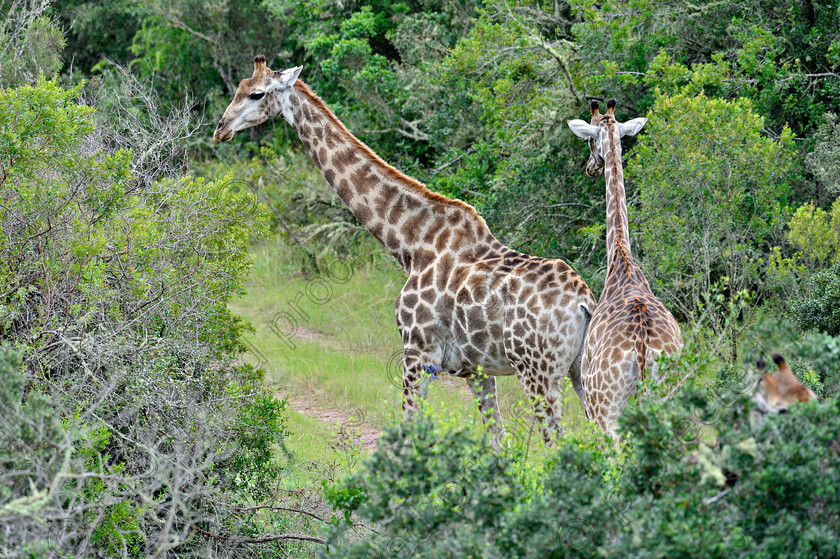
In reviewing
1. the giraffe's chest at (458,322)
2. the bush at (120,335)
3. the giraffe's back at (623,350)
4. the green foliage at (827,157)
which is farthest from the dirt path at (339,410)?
the green foliage at (827,157)

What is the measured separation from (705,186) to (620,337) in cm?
374

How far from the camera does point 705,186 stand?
7859mm

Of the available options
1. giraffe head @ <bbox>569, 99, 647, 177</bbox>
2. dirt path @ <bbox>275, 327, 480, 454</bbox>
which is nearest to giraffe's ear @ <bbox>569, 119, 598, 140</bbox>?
giraffe head @ <bbox>569, 99, 647, 177</bbox>

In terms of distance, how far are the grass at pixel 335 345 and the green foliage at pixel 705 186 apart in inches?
69.2

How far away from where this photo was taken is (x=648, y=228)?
8.13 meters

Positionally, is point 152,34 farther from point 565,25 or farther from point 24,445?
point 24,445

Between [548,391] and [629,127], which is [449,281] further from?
[629,127]

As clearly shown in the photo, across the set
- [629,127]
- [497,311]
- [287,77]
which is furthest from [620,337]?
[287,77]

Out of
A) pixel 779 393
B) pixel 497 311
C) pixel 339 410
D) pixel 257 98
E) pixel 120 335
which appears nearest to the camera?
pixel 779 393

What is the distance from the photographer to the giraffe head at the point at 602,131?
6.12 meters

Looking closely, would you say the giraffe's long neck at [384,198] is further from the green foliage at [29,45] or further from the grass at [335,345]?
the green foliage at [29,45]

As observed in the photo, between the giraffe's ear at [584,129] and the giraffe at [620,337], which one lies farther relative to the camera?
the giraffe's ear at [584,129]

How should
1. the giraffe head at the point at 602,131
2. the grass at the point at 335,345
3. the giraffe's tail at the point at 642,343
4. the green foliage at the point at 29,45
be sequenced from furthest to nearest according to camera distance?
the green foliage at the point at 29,45
the grass at the point at 335,345
the giraffe head at the point at 602,131
the giraffe's tail at the point at 642,343

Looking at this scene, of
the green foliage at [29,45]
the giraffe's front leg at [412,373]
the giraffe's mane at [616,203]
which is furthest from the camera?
the green foliage at [29,45]
